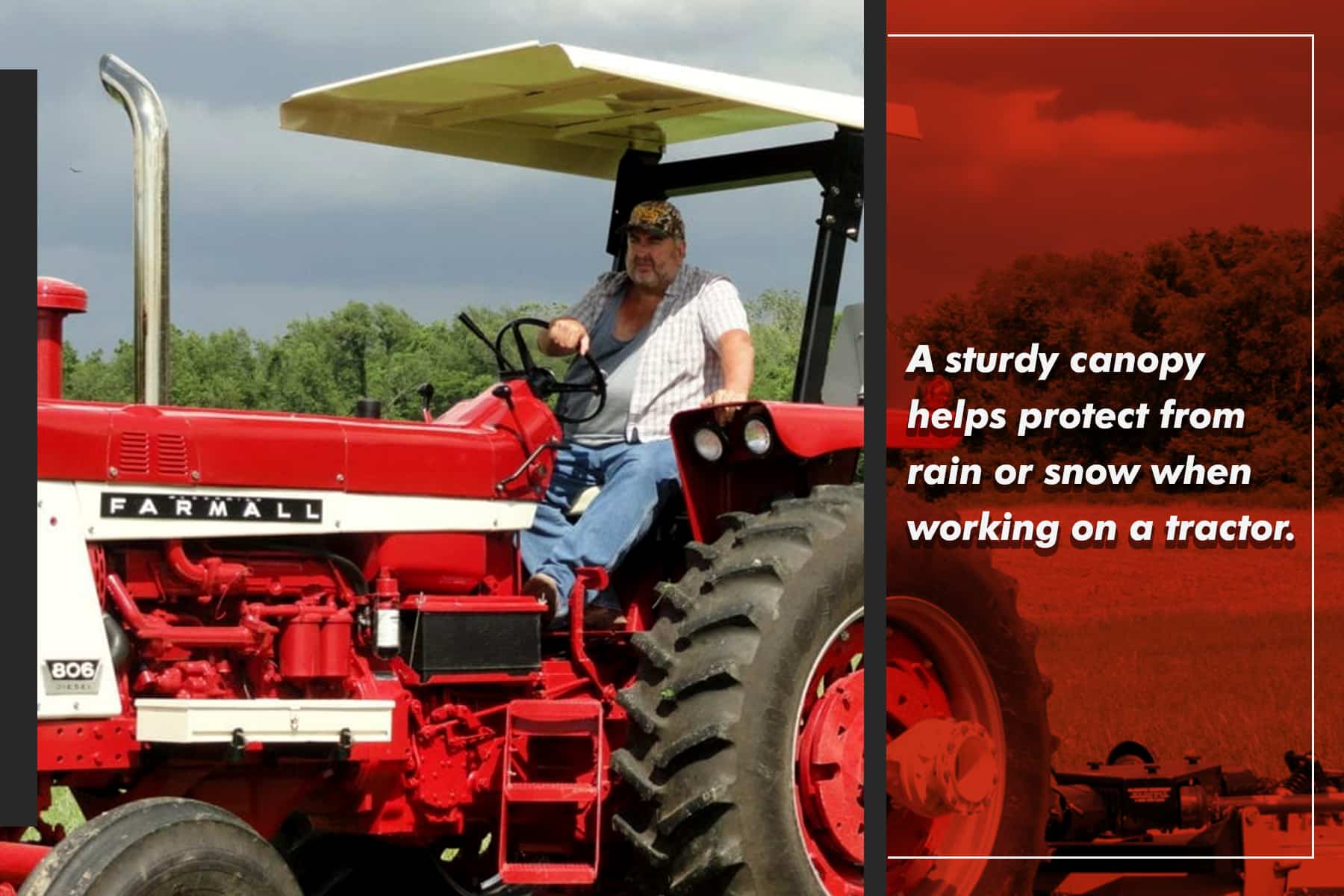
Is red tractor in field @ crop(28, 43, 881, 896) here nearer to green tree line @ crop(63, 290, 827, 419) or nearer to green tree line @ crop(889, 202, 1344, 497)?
green tree line @ crop(63, 290, 827, 419)

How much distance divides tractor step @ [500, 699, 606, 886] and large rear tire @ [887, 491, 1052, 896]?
0.78 meters

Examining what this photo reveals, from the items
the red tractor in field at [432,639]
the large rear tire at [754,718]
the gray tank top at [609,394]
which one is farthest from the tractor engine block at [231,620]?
the gray tank top at [609,394]

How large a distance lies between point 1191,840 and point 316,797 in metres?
2.11

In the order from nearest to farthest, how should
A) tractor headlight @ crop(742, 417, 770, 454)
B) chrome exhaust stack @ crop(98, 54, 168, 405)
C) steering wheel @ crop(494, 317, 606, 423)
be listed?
chrome exhaust stack @ crop(98, 54, 168, 405), tractor headlight @ crop(742, 417, 770, 454), steering wheel @ crop(494, 317, 606, 423)

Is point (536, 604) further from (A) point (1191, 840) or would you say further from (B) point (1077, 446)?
(B) point (1077, 446)

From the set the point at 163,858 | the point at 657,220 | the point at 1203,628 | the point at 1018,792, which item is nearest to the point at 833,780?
the point at 1018,792

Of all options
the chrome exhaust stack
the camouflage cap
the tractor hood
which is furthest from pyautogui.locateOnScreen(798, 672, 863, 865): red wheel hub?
the chrome exhaust stack

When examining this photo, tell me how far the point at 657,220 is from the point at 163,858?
2.45 m

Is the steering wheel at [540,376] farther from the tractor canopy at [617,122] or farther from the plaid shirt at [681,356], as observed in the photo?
the tractor canopy at [617,122]

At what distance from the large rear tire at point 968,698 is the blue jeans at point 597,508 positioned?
0.85 m

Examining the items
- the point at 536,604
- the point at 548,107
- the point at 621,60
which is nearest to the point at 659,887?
the point at 536,604

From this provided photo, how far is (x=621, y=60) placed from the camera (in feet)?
16.9

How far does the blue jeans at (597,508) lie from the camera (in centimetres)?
521

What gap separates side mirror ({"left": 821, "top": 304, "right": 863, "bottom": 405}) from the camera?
5679 mm
